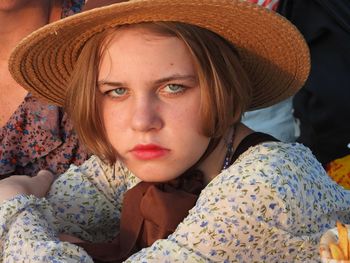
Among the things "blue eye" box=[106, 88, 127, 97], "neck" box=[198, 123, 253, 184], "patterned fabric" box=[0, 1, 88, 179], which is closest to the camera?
"blue eye" box=[106, 88, 127, 97]

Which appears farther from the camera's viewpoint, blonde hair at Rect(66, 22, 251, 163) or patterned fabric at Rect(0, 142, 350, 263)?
blonde hair at Rect(66, 22, 251, 163)

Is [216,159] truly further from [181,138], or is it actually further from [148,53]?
[148,53]

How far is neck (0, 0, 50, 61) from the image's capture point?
2607 millimetres

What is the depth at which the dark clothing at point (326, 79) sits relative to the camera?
2.60 metres

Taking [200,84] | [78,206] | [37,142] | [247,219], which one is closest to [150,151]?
[200,84]

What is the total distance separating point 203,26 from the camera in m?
1.74

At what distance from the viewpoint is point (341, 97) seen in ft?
8.43

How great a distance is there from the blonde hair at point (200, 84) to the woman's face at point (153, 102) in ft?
0.07

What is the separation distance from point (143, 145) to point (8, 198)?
0.41m

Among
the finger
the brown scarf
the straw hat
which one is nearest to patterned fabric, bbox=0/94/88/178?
the finger

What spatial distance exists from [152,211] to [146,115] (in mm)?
278

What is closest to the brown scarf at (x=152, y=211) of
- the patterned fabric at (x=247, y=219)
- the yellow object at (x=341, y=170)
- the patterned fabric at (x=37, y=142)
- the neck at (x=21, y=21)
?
the patterned fabric at (x=247, y=219)

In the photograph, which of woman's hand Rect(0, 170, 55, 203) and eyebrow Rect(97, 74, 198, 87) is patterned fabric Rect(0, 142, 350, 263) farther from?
eyebrow Rect(97, 74, 198, 87)

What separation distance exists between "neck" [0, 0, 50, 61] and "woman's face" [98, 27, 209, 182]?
96 cm
